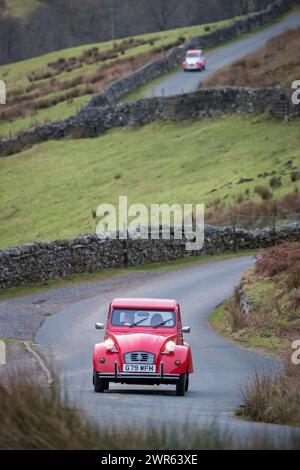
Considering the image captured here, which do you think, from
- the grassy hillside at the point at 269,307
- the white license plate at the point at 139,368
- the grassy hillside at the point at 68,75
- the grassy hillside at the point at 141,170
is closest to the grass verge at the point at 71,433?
the white license plate at the point at 139,368

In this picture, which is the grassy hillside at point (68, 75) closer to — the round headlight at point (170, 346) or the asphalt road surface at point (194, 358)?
the asphalt road surface at point (194, 358)

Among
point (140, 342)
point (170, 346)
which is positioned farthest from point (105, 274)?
point (170, 346)

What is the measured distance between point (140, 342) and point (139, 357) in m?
0.34

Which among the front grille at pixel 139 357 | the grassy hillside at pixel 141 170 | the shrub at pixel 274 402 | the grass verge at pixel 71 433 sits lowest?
the front grille at pixel 139 357

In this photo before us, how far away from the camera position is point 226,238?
1560 inches

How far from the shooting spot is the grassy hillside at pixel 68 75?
221 feet

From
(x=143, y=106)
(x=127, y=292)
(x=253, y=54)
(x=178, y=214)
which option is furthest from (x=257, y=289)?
(x=253, y=54)

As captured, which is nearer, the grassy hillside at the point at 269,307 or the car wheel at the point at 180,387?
the car wheel at the point at 180,387

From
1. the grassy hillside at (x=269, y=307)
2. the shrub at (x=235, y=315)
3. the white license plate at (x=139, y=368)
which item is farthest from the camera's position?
the shrub at (x=235, y=315)

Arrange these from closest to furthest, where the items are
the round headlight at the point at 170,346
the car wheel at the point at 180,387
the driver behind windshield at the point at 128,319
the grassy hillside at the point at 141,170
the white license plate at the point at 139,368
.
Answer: the car wheel at the point at 180,387, the white license plate at the point at 139,368, the round headlight at the point at 170,346, the driver behind windshield at the point at 128,319, the grassy hillside at the point at 141,170

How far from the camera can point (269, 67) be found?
205ft

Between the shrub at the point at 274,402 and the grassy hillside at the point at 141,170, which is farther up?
the grassy hillside at the point at 141,170

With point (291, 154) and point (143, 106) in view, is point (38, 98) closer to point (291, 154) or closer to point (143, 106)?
point (143, 106)

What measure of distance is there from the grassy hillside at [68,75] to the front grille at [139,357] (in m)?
46.7
